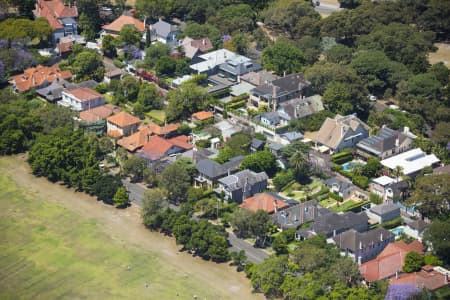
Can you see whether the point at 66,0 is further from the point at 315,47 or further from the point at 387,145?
the point at 387,145

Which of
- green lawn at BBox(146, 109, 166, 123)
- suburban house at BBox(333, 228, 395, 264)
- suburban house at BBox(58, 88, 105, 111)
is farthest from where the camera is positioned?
suburban house at BBox(58, 88, 105, 111)

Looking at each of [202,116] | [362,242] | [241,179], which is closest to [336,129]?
[241,179]

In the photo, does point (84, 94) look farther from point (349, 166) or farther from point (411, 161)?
point (411, 161)

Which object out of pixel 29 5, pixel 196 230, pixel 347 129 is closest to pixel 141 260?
pixel 196 230

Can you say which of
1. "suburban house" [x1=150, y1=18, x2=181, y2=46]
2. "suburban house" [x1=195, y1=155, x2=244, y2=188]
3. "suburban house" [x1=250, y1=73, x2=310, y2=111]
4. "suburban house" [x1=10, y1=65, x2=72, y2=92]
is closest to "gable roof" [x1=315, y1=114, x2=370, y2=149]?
"suburban house" [x1=250, y1=73, x2=310, y2=111]

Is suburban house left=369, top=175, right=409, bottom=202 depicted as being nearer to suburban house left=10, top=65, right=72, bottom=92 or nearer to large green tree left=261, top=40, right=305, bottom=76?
large green tree left=261, top=40, right=305, bottom=76

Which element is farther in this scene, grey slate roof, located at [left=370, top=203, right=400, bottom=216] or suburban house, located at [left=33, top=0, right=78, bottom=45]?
suburban house, located at [left=33, top=0, right=78, bottom=45]

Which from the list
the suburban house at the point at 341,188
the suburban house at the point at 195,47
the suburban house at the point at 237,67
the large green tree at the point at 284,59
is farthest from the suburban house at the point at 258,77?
the suburban house at the point at 341,188
